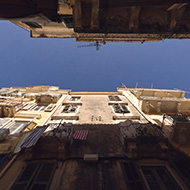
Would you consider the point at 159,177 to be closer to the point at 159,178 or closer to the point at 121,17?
the point at 159,178

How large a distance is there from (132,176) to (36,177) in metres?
6.21

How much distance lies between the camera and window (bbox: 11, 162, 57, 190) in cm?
689

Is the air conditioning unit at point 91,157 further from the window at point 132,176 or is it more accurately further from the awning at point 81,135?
the window at point 132,176

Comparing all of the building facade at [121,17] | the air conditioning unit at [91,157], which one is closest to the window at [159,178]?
the air conditioning unit at [91,157]

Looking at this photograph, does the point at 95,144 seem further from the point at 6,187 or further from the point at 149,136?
the point at 6,187

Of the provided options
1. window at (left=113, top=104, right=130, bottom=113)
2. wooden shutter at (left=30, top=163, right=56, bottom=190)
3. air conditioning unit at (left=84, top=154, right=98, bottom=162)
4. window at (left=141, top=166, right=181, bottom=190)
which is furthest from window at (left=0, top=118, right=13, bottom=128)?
window at (left=141, top=166, right=181, bottom=190)

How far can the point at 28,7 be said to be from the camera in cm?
526

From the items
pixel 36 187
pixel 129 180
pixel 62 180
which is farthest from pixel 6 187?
pixel 129 180

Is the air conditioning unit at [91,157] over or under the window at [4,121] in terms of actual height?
under

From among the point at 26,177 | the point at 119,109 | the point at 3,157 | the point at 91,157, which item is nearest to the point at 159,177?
the point at 91,157

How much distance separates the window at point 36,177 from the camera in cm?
689

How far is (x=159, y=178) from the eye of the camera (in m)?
7.61

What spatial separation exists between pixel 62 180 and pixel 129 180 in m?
4.21

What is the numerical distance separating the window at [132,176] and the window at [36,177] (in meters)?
4.88
